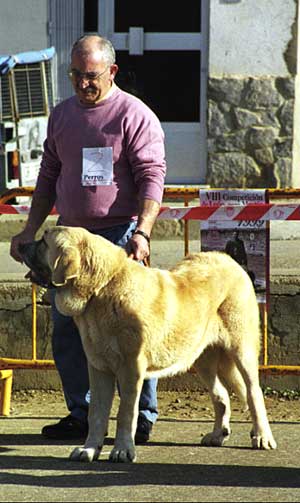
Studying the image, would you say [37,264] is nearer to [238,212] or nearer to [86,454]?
[86,454]

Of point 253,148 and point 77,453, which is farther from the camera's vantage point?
point 253,148

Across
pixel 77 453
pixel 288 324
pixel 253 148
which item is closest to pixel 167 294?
pixel 77 453

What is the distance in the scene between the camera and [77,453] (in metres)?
6.14

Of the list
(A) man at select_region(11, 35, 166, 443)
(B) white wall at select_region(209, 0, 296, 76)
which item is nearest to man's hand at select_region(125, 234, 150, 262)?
(A) man at select_region(11, 35, 166, 443)

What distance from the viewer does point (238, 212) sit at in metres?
7.30

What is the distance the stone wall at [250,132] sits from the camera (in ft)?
36.6

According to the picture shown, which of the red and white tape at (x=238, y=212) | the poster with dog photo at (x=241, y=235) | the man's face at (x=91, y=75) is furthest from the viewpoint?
the poster with dog photo at (x=241, y=235)

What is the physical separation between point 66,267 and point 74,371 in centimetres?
101

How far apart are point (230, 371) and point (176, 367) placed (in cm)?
44

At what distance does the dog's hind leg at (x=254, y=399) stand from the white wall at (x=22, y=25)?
5796mm

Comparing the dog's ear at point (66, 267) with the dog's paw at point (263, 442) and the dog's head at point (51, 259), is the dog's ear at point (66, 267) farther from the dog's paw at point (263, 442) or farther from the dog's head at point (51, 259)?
the dog's paw at point (263, 442)

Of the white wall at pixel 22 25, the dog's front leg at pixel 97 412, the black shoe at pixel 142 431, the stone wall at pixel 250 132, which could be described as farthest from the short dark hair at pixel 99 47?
the white wall at pixel 22 25

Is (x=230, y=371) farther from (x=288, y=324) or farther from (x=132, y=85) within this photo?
(x=132, y=85)

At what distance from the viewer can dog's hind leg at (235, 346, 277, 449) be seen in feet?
21.0
